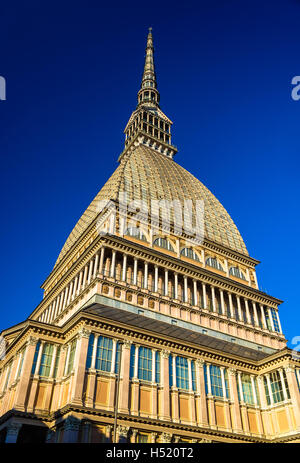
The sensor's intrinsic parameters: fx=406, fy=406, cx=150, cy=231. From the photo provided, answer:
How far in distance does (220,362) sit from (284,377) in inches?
262

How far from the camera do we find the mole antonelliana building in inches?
1316

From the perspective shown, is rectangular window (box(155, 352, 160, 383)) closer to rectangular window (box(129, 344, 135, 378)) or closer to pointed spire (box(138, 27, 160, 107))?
rectangular window (box(129, 344, 135, 378))

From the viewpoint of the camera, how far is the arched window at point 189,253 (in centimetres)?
6075

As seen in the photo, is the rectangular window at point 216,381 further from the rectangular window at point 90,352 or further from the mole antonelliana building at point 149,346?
the rectangular window at point 90,352

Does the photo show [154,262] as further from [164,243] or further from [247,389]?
[247,389]

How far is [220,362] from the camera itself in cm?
4175

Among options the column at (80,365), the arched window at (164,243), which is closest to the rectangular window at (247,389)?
the column at (80,365)

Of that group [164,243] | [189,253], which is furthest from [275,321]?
Result: [164,243]

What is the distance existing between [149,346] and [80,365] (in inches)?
293

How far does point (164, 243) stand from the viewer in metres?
59.4

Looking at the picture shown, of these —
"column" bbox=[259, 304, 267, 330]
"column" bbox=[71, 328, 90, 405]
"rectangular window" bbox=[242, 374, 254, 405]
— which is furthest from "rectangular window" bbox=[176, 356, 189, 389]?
"column" bbox=[259, 304, 267, 330]
